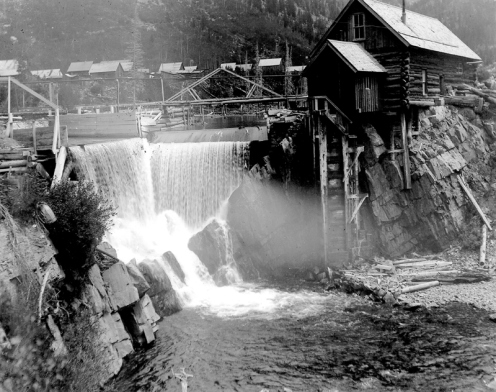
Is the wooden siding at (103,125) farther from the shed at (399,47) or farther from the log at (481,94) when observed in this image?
the log at (481,94)

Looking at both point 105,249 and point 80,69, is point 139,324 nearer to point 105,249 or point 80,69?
point 105,249

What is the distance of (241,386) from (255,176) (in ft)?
46.8

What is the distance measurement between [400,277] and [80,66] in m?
73.9

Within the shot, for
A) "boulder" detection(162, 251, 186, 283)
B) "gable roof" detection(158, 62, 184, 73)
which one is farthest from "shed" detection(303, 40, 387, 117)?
"gable roof" detection(158, 62, 184, 73)

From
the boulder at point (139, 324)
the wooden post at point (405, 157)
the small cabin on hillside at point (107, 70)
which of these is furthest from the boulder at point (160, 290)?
the small cabin on hillside at point (107, 70)

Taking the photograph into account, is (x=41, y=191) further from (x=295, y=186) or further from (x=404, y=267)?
(x=404, y=267)

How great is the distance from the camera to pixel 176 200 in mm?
29594

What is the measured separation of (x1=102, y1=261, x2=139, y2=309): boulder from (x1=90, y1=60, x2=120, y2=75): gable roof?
67.4 metres

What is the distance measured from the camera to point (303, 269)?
2762 centimetres

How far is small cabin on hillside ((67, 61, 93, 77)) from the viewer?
82.9m

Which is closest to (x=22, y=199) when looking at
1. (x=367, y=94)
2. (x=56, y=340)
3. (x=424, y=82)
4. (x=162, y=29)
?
(x=56, y=340)

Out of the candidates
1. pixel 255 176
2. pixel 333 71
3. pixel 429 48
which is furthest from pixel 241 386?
pixel 429 48

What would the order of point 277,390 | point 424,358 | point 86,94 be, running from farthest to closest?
point 86,94 < point 424,358 < point 277,390

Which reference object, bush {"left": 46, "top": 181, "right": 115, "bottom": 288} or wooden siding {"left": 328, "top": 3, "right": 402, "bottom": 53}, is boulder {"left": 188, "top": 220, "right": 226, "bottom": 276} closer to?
bush {"left": 46, "top": 181, "right": 115, "bottom": 288}
